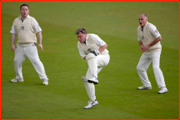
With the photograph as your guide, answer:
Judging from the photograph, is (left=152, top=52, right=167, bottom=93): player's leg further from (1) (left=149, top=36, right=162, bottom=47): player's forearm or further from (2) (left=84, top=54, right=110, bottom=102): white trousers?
(2) (left=84, top=54, right=110, bottom=102): white trousers

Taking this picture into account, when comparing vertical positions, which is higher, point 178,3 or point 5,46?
point 178,3

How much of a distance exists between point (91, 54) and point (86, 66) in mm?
4341

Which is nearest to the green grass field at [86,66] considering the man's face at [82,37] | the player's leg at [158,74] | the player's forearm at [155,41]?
the player's leg at [158,74]

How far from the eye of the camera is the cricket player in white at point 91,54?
21.8 feet

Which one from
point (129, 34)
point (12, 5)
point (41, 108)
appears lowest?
point (41, 108)

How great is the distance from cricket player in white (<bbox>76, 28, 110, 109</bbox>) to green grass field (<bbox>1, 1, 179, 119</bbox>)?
0.44m

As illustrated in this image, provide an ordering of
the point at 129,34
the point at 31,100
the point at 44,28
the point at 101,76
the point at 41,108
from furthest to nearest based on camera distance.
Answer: the point at 44,28 → the point at 129,34 → the point at 101,76 → the point at 31,100 → the point at 41,108

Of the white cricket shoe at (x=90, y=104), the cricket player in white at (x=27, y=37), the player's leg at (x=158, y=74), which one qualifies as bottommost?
the white cricket shoe at (x=90, y=104)

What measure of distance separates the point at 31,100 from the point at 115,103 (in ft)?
6.66

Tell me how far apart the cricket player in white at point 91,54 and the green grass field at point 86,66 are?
0.44 m

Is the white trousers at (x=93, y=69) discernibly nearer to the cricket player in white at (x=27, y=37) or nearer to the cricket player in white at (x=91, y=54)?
the cricket player in white at (x=91, y=54)

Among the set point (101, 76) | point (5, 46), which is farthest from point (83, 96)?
point (5, 46)

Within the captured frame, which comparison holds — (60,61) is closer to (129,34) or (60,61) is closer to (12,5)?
(129,34)

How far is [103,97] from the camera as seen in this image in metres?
7.75
